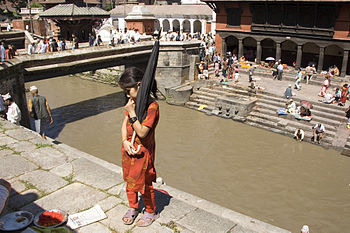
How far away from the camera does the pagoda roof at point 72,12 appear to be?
25.0 m

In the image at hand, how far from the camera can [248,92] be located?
18.6 meters

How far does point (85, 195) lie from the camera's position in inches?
182

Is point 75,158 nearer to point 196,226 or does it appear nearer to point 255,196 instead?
point 196,226

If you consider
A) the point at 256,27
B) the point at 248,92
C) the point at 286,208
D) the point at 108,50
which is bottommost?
the point at 286,208

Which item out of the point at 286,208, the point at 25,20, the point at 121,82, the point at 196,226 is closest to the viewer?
the point at 121,82

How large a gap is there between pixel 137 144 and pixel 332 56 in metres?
23.6

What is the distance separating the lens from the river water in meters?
9.50

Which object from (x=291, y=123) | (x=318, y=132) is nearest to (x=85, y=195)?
(x=318, y=132)

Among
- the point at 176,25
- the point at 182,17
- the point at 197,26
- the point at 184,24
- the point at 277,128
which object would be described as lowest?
the point at 277,128

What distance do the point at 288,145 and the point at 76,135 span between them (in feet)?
32.2

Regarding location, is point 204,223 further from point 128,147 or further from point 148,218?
point 128,147

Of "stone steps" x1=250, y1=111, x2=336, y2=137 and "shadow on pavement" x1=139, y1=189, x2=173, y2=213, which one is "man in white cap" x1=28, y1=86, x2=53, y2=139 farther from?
"stone steps" x1=250, y1=111, x2=336, y2=137

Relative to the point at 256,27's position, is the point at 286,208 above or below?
below

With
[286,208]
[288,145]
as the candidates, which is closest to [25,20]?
[288,145]
